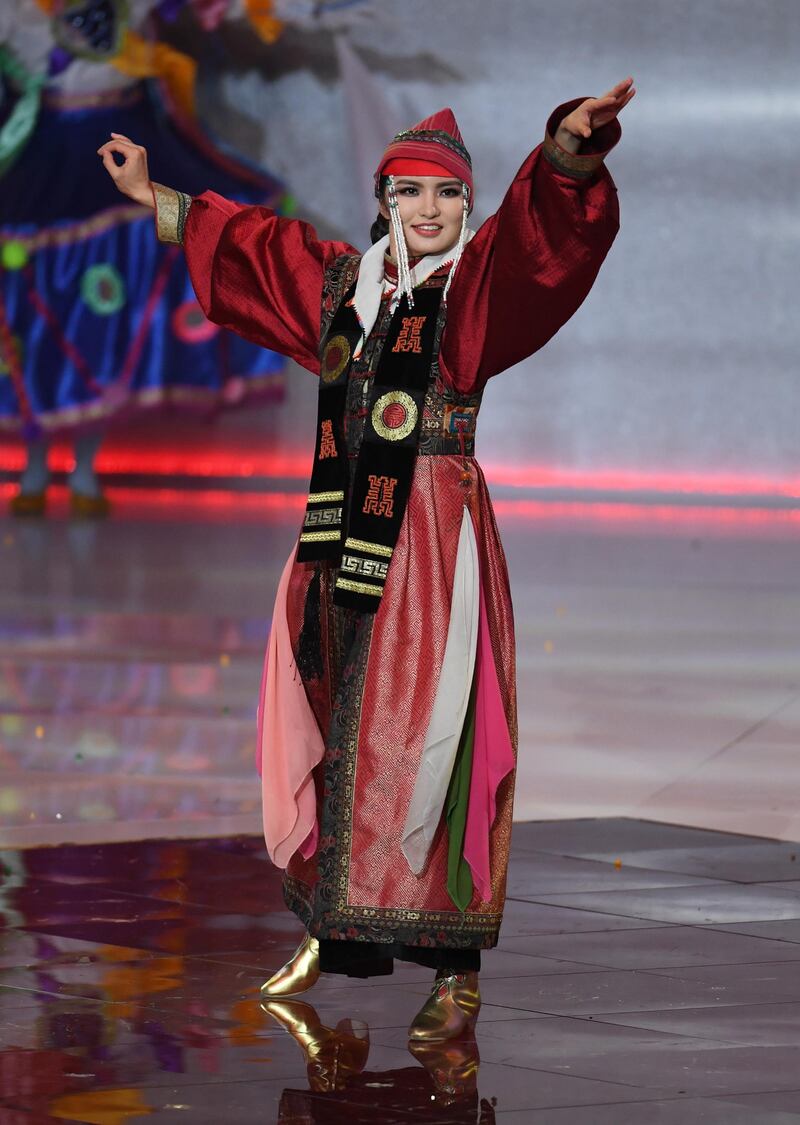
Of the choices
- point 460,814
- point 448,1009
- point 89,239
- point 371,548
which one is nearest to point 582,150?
point 371,548

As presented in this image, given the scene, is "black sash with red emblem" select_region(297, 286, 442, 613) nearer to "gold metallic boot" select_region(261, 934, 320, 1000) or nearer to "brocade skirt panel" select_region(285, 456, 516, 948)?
"brocade skirt panel" select_region(285, 456, 516, 948)

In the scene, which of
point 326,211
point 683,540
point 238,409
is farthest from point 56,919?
point 326,211

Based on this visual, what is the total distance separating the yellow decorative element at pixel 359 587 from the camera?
321 centimetres

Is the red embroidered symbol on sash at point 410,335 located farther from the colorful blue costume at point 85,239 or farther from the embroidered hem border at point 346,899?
the colorful blue costume at point 85,239

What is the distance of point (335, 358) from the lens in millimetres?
Answer: 3365

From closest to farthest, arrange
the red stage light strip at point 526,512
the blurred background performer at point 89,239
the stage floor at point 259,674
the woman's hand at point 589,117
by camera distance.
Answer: the woman's hand at point 589,117
the stage floor at point 259,674
the red stage light strip at point 526,512
the blurred background performer at point 89,239

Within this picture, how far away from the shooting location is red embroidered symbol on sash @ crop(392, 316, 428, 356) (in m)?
3.26

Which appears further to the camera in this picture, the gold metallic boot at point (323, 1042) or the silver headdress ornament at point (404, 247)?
the silver headdress ornament at point (404, 247)

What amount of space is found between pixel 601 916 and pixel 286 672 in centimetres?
90

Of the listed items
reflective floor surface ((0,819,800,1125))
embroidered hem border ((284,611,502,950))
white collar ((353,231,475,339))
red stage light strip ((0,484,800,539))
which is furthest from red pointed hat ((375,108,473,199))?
red stage light strip ((0,484,800,539))

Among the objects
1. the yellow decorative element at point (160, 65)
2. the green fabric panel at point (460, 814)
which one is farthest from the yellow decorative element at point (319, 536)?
the yellow decorative element at point (160, 65)

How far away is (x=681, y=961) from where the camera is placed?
3533 millimetres

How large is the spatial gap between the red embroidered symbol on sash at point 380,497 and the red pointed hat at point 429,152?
0.49 m

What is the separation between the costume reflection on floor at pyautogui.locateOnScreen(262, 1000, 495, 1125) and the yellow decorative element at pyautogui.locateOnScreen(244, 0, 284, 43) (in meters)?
18.7
